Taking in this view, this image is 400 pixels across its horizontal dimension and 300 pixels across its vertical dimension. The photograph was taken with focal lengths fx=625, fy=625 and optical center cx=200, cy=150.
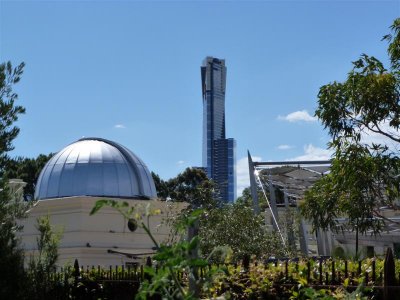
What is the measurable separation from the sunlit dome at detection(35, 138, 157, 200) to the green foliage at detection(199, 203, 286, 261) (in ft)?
19.1

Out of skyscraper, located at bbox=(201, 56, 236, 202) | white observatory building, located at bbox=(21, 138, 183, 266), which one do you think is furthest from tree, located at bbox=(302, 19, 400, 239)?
skyscraper, located at bbox=(201, 56, 236, 202)

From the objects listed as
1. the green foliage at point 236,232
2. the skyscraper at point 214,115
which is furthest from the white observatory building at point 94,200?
the skyscraper at point 214,115

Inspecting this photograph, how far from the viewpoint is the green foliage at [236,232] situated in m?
20.9

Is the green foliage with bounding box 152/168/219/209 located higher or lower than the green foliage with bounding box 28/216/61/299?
higher

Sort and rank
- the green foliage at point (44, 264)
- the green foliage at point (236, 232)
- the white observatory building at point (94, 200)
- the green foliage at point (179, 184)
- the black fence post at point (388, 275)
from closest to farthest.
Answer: the black fence post at point (388, 275)
the green foliage at point (44, 264)
the green foliage at point (236, 232)
the white observatory building at point (94, 200)
the green foliage at point (179, 184)

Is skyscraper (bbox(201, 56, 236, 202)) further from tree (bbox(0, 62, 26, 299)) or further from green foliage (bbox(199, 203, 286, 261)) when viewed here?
tree (bbox(0, 62, 26, 299))

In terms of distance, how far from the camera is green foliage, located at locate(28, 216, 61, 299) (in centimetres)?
1014

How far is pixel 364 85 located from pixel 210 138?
144354mm

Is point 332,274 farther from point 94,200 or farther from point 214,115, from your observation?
point 214,115

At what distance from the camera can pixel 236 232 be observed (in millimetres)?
21281

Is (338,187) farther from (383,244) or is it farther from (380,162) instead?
(383,244)

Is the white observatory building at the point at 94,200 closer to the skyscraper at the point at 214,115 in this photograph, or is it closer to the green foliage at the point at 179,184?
the green foliage at the point at 179,184

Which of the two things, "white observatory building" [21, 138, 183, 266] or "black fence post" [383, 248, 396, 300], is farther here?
"white observatory building" [21, 138, 183, 266]

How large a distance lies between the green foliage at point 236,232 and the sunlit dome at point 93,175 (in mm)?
5811
